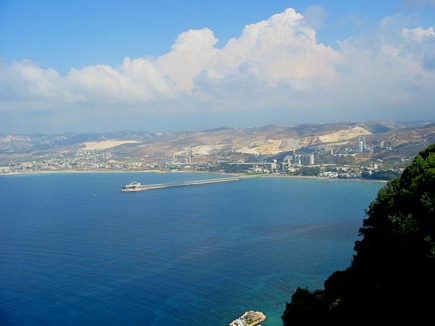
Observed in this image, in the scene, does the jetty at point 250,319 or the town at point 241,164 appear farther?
the town at point 241,164

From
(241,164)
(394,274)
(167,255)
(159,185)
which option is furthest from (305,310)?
(241,164)

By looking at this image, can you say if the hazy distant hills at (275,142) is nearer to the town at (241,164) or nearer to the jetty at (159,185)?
the town at (241,164)

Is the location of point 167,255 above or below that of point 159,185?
below

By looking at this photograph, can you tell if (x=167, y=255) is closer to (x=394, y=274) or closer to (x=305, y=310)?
(x=305, y=310)

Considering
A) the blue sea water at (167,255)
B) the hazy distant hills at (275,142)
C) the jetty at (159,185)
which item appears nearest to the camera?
the blue sea water at (167,255)

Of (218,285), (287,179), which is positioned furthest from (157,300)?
(287,179)

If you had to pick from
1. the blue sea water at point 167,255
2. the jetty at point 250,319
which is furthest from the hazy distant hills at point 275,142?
the jetty at point 250,319

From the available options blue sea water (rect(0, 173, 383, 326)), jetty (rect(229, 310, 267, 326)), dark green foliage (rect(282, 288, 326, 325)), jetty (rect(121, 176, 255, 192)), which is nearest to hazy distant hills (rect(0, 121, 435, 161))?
jetty (rect(121, 176, 255, 192))
